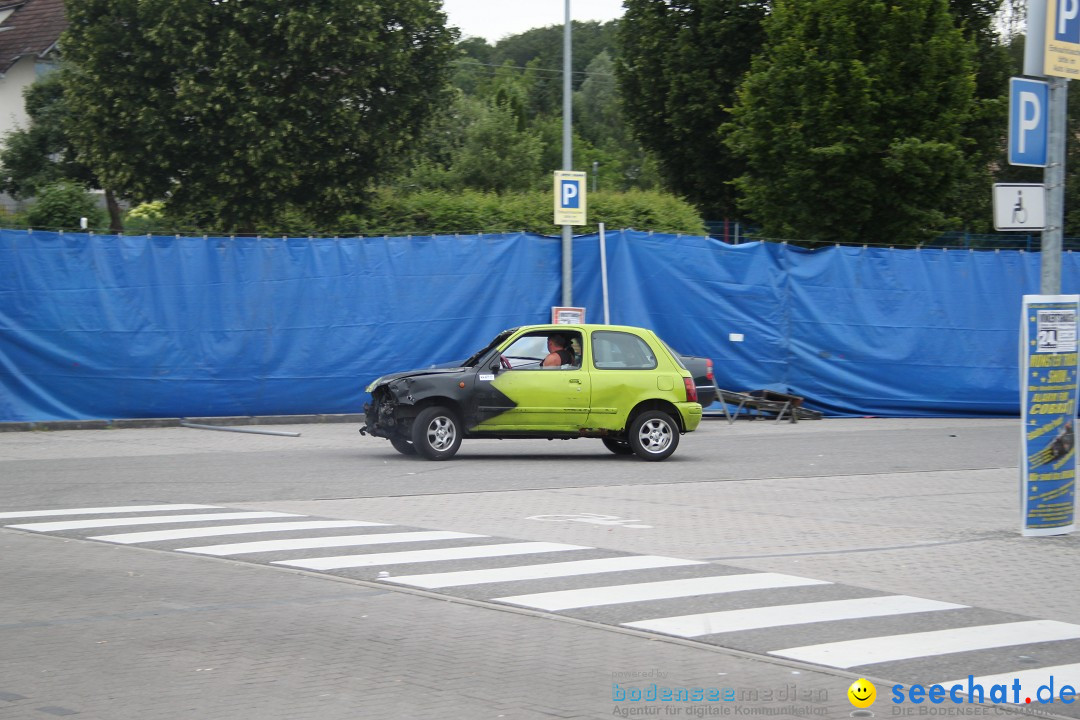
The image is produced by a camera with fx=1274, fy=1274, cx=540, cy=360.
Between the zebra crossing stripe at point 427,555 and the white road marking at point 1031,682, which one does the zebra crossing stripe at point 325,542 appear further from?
the white road marking at point 1031,682

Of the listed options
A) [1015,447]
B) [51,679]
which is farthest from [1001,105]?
[51,679]

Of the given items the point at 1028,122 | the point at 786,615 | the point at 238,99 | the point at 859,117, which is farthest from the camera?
the point at 859,117

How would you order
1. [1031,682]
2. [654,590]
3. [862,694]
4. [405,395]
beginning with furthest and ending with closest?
[405,395] → [654,590] → [1031,682] → [862,694]

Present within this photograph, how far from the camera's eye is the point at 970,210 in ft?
141

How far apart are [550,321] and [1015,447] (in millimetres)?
7878

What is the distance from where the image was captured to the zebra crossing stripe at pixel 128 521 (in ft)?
36.4

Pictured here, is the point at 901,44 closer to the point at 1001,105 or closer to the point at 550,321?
the point at 1001,105

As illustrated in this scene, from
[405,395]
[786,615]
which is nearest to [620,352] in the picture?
[405,395]

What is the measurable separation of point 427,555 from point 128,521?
10.6 ft

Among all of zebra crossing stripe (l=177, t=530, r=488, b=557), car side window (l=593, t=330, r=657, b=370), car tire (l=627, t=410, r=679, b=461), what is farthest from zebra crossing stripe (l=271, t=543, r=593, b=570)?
car side window (l=593, t=330, r=657, b=370)

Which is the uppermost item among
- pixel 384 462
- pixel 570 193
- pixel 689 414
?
pixel 570 193

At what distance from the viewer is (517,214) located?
24219 millimetres

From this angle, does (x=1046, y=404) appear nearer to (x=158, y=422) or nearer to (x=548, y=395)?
(x=548, y=395)

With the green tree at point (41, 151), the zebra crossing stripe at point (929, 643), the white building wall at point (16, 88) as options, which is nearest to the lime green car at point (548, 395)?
the zebra crossing stripe at point (929, 643)
